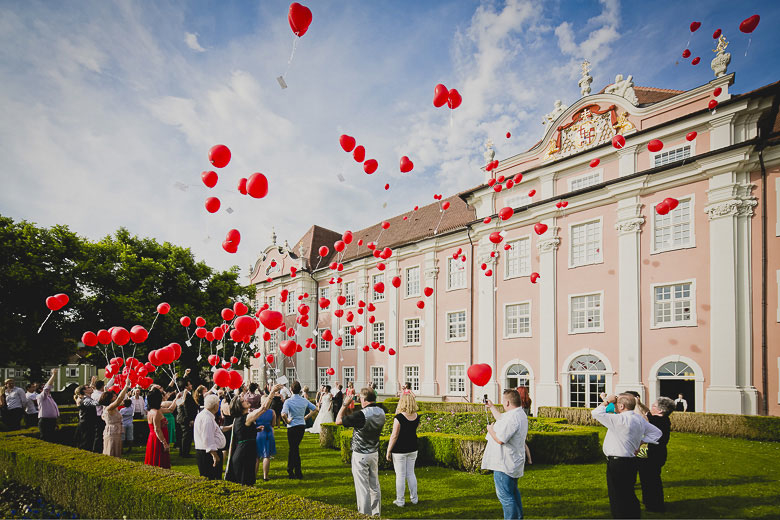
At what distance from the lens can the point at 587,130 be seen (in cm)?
2056

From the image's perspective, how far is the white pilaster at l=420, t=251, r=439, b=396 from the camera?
25594mm

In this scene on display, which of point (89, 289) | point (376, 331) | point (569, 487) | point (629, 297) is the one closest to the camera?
point (569, 487)

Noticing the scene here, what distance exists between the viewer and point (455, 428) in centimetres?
1209

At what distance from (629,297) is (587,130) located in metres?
7.64

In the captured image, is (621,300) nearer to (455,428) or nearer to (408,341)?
(455,428)

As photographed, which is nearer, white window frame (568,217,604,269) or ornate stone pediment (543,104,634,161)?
white window frame (568,217,604,269)

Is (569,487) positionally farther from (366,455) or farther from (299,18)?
(299,18)

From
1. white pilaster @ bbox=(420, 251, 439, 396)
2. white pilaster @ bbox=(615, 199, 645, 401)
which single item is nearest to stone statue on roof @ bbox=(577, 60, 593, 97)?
white pilaster @ bbox=(615, 199, 645, 401)

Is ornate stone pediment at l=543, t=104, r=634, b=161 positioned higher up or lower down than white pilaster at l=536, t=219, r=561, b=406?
higher up

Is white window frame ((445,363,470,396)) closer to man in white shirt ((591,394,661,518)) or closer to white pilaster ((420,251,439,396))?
white pilaster ((420,251,439,396))

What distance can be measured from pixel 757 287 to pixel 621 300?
4291 millimetres

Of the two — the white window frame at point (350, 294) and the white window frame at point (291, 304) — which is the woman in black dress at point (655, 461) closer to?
the white window frame at point (350, 294)

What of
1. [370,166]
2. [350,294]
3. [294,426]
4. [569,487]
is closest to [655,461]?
[569,487]

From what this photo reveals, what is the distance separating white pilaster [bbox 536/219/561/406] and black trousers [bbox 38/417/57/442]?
17262 millimetres
